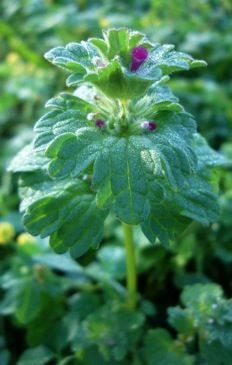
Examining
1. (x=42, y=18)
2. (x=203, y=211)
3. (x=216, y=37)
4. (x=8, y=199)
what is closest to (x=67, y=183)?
(x=203, y=211)

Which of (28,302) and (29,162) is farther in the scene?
(28,302)

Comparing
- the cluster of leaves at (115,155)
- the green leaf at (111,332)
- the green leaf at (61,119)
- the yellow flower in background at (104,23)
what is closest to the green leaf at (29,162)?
the cluster of leaves at (115,155)

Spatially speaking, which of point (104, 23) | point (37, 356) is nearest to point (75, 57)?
point (37, 356)

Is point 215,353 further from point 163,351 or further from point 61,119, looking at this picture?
point 61,119

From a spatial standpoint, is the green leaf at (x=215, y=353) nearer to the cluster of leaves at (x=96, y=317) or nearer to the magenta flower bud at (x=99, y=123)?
the cluster of leaves at (x=96, y=317)

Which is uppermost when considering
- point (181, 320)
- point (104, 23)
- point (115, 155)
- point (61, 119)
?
point (104, 23)

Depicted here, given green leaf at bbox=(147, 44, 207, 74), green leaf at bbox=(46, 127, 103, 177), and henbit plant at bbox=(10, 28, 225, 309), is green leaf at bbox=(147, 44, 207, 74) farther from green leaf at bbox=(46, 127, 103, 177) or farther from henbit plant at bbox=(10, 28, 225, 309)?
green leaf at bbox=(46, 127, 103, 177)

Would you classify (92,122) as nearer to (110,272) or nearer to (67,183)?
(67,183)
